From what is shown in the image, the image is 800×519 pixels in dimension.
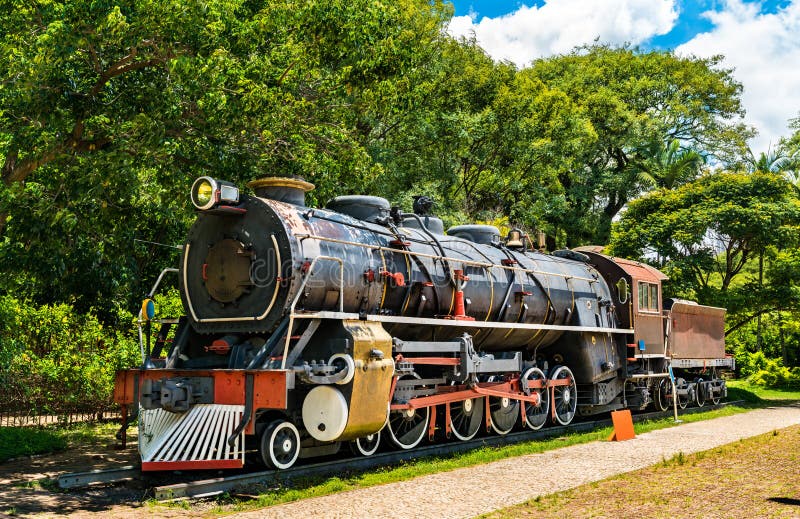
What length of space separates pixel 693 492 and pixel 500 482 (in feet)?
7.13

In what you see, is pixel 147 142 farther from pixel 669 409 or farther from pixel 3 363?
pixel 669 409

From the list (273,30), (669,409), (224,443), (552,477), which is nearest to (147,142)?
(273,30)

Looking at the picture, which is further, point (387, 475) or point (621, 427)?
point (621, 427)

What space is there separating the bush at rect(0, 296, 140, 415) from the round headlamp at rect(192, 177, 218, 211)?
6.14 meters

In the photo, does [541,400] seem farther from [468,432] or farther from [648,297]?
[648,297]

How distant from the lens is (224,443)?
848 cm

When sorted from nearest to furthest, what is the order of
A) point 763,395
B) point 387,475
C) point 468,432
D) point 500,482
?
point 500,482
point 387,475
point 468,432
point 763,395

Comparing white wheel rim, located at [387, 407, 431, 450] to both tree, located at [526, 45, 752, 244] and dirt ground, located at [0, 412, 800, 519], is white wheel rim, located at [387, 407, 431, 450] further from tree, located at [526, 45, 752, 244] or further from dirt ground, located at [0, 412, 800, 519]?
tree, located at [526, 45, 752, 244]

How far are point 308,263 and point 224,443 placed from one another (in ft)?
7.68

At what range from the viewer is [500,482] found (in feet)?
29.4

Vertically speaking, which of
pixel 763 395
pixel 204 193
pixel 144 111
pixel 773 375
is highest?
pixel 144 111

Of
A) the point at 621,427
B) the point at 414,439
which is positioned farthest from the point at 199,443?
the point at 621,427

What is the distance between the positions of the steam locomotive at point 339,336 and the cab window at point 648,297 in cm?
281

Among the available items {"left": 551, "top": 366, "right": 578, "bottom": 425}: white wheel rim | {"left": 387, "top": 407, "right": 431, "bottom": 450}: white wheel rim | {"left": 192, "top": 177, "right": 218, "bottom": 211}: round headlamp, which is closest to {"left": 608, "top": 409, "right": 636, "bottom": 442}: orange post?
{"left": 551, "top": 366, "right": 578, "bottom": 425}: white wheel rim
